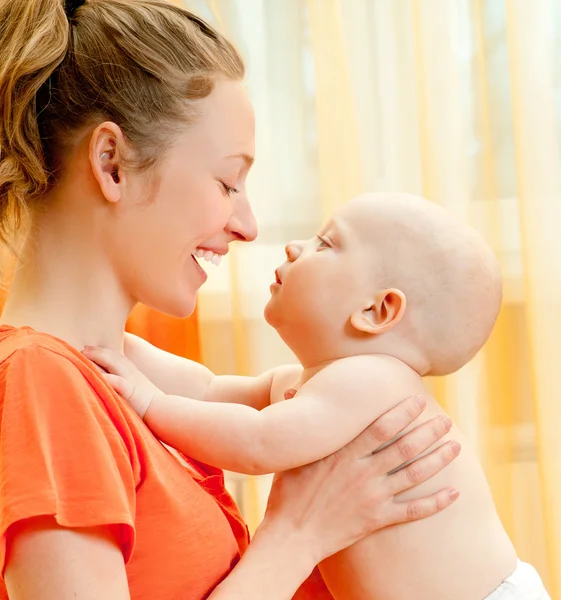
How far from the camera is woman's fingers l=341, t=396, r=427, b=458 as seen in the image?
1.15 m

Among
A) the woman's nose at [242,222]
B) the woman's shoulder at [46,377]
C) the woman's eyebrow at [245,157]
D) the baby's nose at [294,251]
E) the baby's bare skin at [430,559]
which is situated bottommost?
the baby's bare skin at [430,559]

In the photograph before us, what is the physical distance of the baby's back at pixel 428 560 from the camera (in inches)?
45.4

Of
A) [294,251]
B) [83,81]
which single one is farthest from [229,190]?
[83,81]

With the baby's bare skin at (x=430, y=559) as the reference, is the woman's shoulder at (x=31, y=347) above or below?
above

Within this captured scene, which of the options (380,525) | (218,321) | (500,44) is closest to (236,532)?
(380,525)

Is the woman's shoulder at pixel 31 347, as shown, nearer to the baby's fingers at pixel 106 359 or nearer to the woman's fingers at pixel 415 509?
the baby's fingers at pixel 106 359

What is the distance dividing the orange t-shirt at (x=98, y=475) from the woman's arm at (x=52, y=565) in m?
0.02

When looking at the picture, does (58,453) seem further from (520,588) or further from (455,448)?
(520,588)

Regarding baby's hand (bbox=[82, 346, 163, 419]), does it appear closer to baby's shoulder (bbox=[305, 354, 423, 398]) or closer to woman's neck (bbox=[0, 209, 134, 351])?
woman's neck (bbox=[0, 209, 134, 351])

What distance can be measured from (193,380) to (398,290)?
1.42 feet

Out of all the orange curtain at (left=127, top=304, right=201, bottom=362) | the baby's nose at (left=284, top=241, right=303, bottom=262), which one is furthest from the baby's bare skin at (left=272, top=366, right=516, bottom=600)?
the orange curtain at (left=127, top=304, right=201, bottom=362)

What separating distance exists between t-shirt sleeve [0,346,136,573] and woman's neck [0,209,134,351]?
16 centimetres

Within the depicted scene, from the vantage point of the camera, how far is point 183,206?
114cm

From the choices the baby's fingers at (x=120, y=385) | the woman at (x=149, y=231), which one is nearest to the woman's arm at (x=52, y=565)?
the woman at (x=149, y=231)
